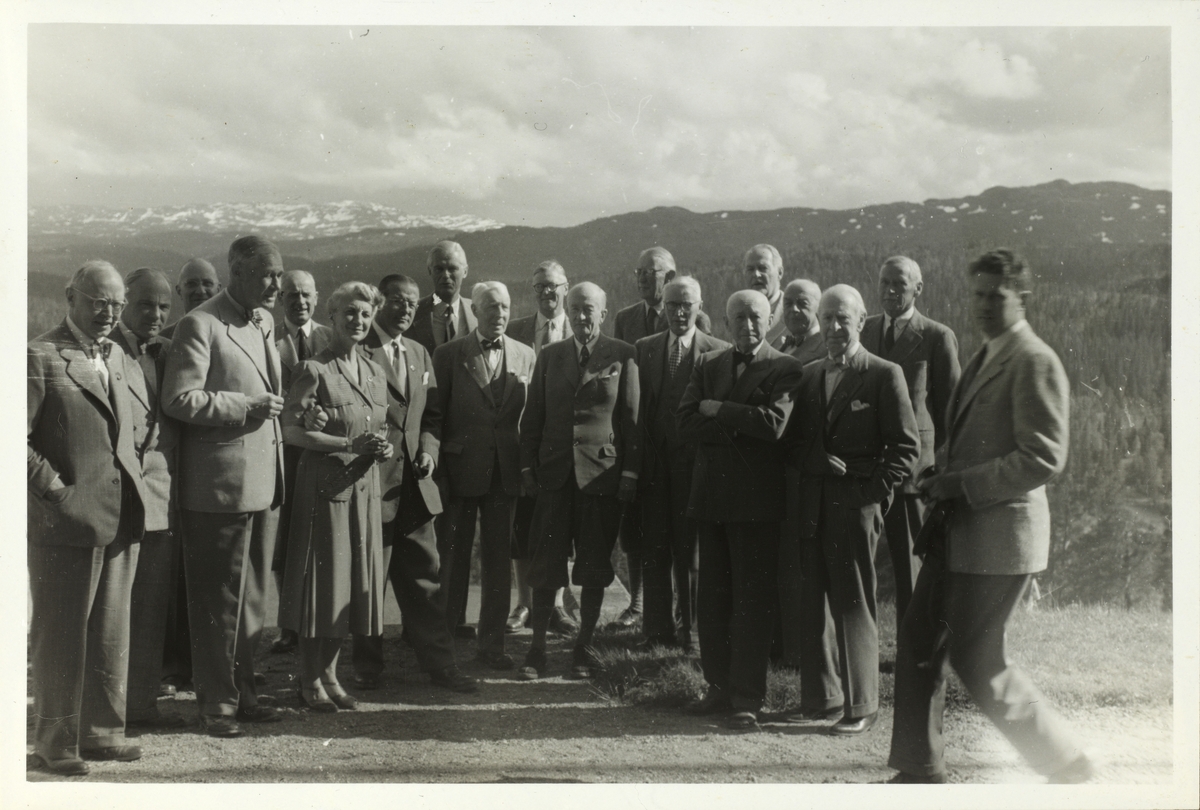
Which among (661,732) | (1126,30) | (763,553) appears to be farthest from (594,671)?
(1126,30)

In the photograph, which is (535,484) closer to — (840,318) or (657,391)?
(657,391)

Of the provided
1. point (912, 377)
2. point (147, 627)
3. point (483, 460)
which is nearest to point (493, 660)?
point (483, 460)

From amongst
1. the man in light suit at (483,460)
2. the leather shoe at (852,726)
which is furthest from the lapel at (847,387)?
the man in light suit at (483,460)

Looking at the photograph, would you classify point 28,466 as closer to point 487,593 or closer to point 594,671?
point 487,593

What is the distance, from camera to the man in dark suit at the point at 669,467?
193 inches

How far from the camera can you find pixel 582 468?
4.89m

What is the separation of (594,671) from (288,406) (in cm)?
188

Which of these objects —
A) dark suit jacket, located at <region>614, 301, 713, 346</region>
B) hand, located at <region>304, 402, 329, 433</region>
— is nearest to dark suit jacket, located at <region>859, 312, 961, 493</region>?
dark suit jacket, located at <region>614, 301, 713, 346</region>

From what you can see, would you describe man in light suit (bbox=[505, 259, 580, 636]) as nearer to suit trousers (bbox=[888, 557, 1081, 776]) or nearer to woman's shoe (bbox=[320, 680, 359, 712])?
woman's shoe (bbox=[320, 680, 359, 712])

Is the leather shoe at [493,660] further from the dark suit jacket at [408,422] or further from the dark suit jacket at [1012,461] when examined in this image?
the dark suit jacket at [1012,461]

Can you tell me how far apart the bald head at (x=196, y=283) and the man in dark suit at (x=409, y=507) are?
0.79 meters

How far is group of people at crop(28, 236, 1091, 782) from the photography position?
4.40 metres
